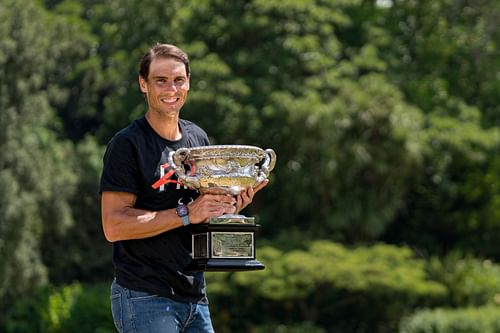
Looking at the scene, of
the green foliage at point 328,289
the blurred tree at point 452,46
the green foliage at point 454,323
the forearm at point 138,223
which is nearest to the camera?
the forearm at point 138,223

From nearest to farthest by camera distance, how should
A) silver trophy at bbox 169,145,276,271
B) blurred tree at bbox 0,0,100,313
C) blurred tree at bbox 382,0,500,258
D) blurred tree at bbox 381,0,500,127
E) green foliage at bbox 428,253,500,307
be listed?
silver trophy at bbox 169,145,276,271 → green foliage at bbox 428,253,500,307 → blurred tree at bbox 0,0,100,313 → blurred tree at bbox 382,0,500,258 → blurred tree at bbox 381,0,500,127

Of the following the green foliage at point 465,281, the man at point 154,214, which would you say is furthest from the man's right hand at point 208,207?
the green foliage at point 465,281

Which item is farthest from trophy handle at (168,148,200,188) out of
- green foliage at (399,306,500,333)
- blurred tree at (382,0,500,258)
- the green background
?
blurred tree at (382,0,500,258)

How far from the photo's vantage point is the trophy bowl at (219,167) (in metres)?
4.49

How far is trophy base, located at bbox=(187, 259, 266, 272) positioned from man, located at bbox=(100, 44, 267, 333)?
0.04m

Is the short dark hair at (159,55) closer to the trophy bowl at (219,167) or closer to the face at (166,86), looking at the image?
the face at (166,86)

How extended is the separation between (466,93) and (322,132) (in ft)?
18.1

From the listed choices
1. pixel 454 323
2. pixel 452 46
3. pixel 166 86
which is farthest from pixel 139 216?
pixel 452 46

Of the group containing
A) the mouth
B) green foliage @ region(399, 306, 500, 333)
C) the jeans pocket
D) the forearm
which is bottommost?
green foliage @ region(399, 306, 500, 333)

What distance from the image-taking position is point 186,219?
4.42 m

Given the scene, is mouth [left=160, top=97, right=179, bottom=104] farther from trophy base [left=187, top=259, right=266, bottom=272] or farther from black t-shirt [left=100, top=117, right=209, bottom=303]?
trophy base [left=187, top=259, right=266, bottom=272]

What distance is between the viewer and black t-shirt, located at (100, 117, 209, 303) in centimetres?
448

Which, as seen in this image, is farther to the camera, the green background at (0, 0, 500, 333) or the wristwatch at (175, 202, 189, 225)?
the green background at (0, 0, 500, 333)

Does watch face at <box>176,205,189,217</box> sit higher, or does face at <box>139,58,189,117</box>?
face at <box>139,58,189,117</box>
